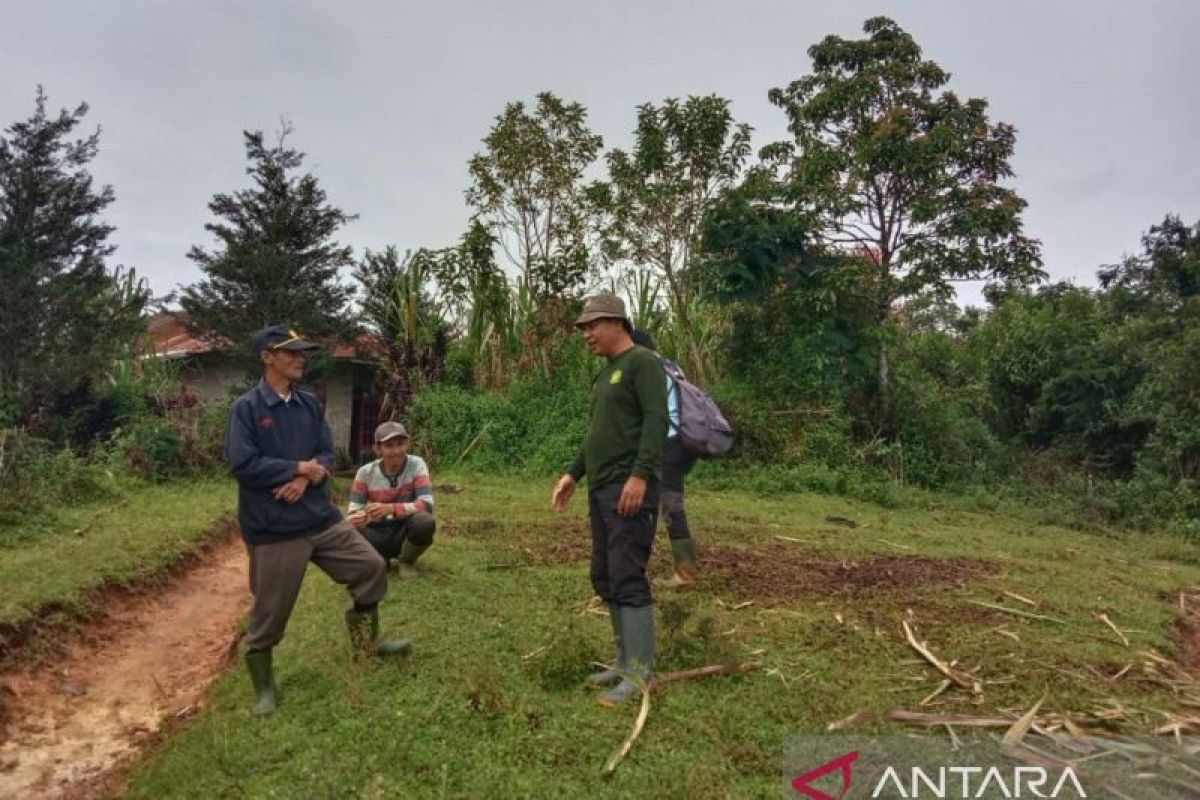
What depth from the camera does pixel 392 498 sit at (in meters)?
5.90

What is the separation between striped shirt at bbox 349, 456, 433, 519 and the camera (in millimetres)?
5859

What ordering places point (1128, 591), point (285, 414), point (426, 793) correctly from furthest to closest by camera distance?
point (1128, 591) < point (285, 414) < point (426, 793)

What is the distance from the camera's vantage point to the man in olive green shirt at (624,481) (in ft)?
12.3

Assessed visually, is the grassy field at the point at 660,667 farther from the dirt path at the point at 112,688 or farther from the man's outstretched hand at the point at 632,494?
the man's outstretched hand at the point at 632,494

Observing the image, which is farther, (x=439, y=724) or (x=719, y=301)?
(x=719, y=301)

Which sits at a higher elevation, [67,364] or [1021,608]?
[67,364]

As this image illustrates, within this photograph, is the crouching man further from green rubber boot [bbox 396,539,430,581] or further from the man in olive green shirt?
the man in olive green shirt

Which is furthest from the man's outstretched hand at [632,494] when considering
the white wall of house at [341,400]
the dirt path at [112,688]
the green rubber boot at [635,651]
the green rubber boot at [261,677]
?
the white wall of house at [341,400]

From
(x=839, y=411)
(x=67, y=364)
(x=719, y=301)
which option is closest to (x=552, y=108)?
(x=719, y=301)

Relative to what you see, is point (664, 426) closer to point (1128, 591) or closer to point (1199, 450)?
point (1128, 591)

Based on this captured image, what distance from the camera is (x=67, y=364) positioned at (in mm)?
12125

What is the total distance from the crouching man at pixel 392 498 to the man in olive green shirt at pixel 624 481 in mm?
2176

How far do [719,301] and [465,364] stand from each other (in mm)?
5101

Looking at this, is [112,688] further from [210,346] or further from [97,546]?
[210,346]
